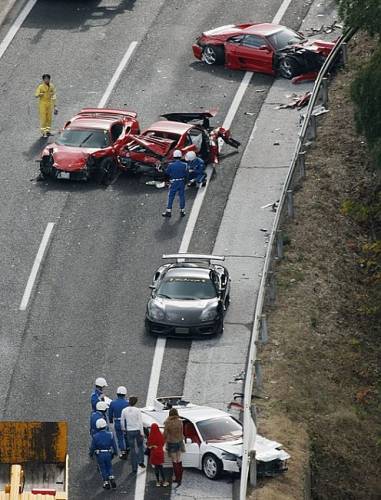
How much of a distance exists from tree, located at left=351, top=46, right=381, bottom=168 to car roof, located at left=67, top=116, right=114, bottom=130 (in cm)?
853

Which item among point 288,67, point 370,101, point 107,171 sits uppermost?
point 370,101

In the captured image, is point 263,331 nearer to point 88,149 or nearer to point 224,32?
point 88,149

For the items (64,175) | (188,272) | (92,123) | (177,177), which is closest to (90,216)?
(64,175)

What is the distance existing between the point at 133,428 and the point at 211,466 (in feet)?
5.05

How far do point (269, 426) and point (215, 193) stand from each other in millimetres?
10278

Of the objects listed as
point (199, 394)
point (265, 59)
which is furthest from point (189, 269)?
point (265, 59)

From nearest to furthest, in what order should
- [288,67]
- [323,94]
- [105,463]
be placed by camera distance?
[105,463]
[323,94]
[288,67]

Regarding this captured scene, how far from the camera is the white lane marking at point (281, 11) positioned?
1855 inches

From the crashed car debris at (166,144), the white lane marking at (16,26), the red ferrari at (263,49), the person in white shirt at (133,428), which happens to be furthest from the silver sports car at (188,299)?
the white lane marking at (16,26)

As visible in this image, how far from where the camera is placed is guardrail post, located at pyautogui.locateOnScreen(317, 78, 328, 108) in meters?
40.9

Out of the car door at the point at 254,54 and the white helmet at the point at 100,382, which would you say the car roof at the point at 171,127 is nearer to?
the car door at the point at 254,54

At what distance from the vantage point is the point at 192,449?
88.6 ft

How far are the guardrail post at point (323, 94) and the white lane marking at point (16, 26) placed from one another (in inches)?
402

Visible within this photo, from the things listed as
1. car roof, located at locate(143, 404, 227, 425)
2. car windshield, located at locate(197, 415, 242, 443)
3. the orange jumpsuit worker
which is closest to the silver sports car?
car roof, located at locate(143, 404, 227, 425)
